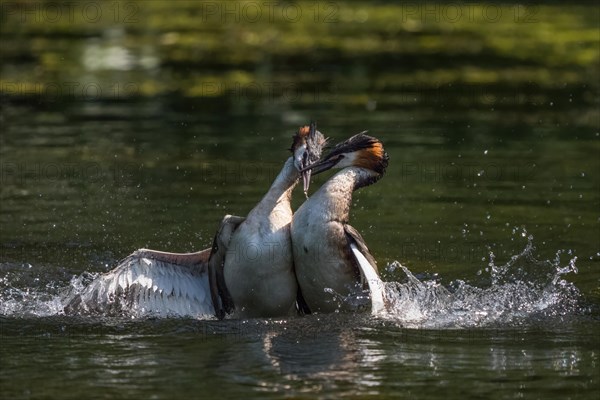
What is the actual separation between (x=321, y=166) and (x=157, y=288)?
180 cm

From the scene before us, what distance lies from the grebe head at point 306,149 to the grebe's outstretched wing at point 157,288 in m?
0.98

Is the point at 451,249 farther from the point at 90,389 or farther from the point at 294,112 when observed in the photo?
the point at 294,112

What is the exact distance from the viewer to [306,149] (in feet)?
35.4

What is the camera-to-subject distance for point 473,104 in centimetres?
2108

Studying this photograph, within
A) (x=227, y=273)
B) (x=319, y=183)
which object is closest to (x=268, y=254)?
(x=227, y=273)

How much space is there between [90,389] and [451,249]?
536cm

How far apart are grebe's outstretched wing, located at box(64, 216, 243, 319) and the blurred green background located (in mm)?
1464

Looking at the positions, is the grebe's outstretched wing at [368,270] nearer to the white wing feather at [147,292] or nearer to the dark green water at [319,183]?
the dark green water at [319,183]

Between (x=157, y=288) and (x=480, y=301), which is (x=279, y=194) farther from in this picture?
(x=480, y=301)

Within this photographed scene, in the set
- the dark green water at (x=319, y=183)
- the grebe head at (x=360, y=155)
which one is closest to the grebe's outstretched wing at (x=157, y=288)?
the dark green water at (x=319, y=183)

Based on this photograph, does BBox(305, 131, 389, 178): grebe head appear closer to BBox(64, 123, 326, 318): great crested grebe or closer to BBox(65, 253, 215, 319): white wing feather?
BBox(64, 123, 326, 318): great crested grebe

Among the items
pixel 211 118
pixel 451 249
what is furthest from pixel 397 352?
pixel 211 118

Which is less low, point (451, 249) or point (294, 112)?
point (294, 112)

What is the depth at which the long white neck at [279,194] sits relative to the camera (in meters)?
10.6
